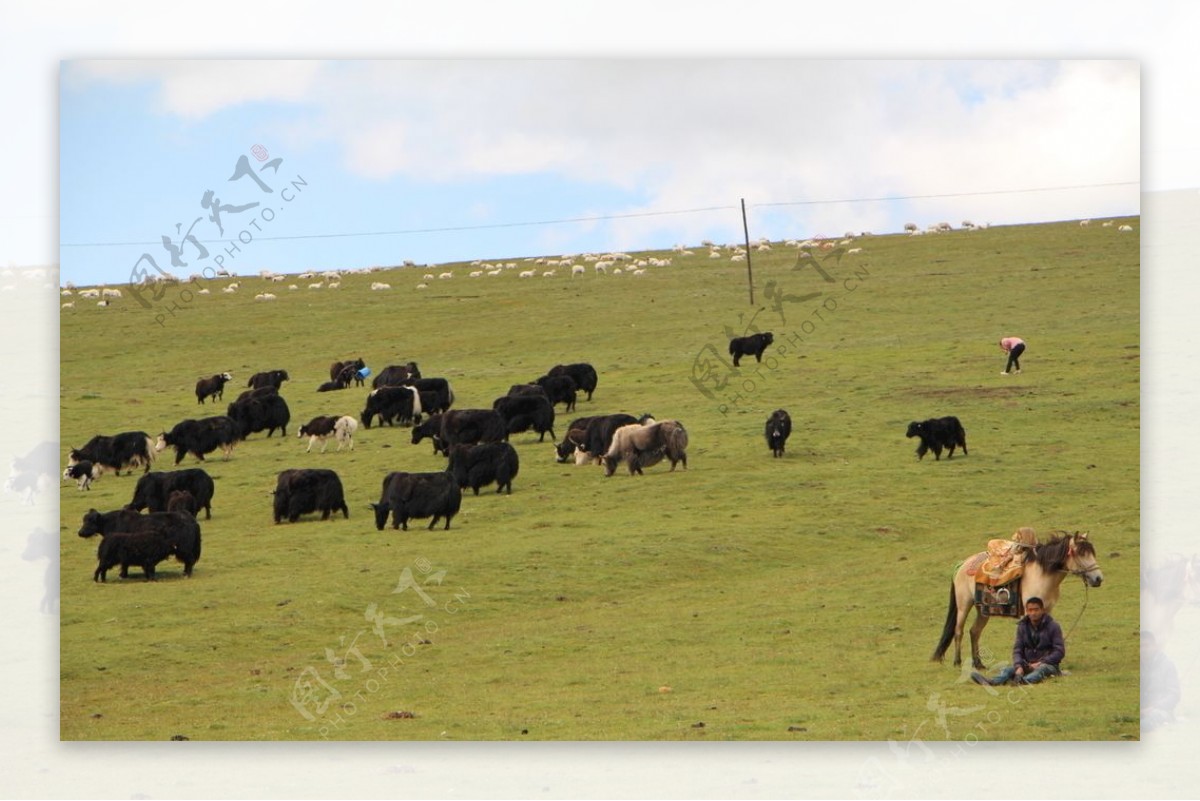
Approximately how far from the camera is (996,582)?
1591 centimetres

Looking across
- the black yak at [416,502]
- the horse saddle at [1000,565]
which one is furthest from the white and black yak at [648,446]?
the horse saddle at [1000,565]

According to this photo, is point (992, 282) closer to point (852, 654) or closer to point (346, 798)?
point (852, 654)

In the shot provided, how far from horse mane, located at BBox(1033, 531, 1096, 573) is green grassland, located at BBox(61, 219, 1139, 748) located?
121 cm

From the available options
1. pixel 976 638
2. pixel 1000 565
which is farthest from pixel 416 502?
pixel 1000 565

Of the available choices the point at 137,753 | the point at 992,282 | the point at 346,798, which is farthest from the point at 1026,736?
the point at 992,282

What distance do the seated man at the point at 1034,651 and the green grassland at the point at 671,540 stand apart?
0.18m

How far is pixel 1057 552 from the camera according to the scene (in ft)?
51.8

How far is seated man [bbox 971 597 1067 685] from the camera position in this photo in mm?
15891

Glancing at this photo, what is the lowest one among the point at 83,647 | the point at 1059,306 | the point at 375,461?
the point at 83,647

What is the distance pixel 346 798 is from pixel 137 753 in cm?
215

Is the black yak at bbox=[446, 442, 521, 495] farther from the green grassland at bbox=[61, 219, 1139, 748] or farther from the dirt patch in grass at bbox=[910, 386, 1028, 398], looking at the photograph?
the dirt patch in grass at bbox=[910, 386, 1028, 398]

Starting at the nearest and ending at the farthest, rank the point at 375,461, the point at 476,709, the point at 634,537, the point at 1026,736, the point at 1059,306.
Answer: the point at 1026,736
the point at 476,709
the point at 634,537
the point at 375,461
the point at 1059,306

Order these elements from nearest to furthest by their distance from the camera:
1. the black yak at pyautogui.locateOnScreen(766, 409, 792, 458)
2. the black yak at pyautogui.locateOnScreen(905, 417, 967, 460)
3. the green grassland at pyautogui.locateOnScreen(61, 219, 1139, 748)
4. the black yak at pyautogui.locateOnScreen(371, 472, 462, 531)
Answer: the green grassland at pyautogui.locateOnScreen(61, 219, 1139, 748) → the black yak at pyautogui.locateOnScreen(371, 472, 462, 531) → the black yak at pyautogui.locateOnScreen(905, 417, 967, 460) → the black yak at pyautogui.locateOnScreen(766, 409, 792, 458)

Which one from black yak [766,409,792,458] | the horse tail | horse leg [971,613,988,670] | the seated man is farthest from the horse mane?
black yak [766,409,792,458]
